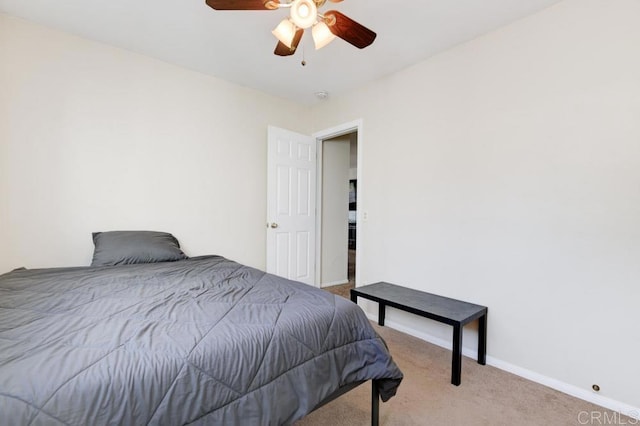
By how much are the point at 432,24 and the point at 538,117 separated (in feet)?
3.28

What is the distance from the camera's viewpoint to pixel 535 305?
81.9 inches

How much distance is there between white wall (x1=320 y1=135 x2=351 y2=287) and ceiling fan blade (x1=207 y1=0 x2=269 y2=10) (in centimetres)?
260

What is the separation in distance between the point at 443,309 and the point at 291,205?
2050 mm

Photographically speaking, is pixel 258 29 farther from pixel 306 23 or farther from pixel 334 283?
pixel 334 283

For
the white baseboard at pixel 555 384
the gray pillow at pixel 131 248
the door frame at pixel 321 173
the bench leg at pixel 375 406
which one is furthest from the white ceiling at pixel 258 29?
the white baseboard at pixel 555 384

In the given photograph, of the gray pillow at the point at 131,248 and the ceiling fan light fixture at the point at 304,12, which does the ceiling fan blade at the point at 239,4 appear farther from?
the gray pillow at the point at 131,248

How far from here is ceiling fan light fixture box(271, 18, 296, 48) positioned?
1757mm

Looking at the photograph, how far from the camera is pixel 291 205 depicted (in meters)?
3.66

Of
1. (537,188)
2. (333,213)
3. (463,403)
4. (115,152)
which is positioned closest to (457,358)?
(463,403)

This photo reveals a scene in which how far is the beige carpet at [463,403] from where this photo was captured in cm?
166

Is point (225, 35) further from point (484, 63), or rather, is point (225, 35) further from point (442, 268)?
point (442, 268)

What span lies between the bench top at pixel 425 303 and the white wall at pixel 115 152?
4.95 feet

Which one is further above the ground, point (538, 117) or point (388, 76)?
point (388, 76)

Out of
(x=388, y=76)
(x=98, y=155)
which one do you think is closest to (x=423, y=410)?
(x=388, y=76)
